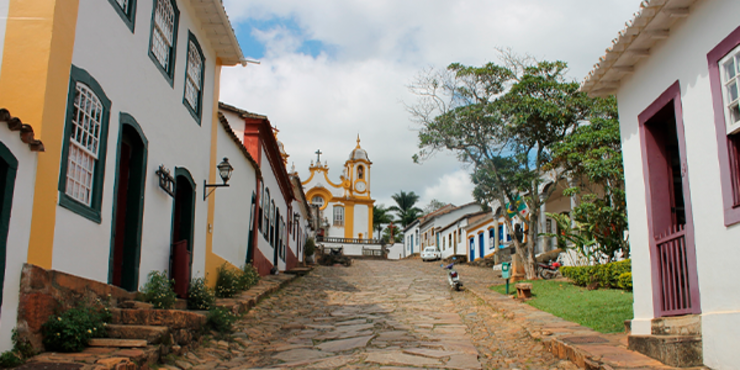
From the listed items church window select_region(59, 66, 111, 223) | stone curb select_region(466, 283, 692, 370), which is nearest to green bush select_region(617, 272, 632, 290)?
stone curb select_region(466, 283, 692, 370)

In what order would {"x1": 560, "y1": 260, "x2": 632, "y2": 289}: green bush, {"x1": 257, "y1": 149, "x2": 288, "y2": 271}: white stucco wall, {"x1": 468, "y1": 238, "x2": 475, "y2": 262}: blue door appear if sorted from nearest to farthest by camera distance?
{"x1": 560, "y1": 260, "x2": 632, "y2": 289}: green bush
{"x1": 257, "y1": 149, "x2": 288, "y2": 271}: white stucco wall
{"x1": 468, "y1": 238, "x2": 475, "y2": 262}: blue door

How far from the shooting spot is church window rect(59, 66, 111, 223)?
19.4 ft

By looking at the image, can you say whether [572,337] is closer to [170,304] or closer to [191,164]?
[170,304]

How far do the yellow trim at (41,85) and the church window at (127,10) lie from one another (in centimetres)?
134

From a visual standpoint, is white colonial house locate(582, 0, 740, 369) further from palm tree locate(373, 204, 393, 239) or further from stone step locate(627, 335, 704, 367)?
palm tree locate(373, 204, 393, 239)

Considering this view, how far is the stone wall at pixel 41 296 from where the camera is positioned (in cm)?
502

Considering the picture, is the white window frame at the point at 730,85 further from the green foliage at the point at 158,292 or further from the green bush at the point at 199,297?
the green bush at the point at 199,297

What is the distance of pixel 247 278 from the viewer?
1272 cm

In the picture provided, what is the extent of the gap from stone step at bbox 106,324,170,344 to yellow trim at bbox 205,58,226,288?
4852 mm

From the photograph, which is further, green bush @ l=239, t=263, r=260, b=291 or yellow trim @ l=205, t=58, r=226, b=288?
green bush @ l=239, t=263, r=260, b=291

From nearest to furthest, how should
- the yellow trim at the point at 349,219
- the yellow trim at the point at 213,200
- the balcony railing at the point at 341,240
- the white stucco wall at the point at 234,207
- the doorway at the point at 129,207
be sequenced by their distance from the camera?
the doorway at the point at 129,207 < the yellow trim at the point at 213,200 < the white stucco wall at the point at 234,207 < the balcony railing at the point at 341,240 < the yellow trim at the point at 349,219

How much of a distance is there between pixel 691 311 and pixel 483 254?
30.6 m

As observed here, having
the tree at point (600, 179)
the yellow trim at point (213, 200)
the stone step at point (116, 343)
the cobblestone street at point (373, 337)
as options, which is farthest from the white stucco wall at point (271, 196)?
the stone step at point (116, 343)

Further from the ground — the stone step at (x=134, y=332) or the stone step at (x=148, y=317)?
the stone step at (x=148, y=317)
